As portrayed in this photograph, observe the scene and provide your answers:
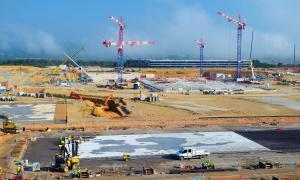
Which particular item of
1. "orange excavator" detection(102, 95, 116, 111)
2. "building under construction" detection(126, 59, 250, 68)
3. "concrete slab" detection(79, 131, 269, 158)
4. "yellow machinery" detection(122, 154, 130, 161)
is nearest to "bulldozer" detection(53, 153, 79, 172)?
"concrete slab" detection(79, 131, 269, 158)

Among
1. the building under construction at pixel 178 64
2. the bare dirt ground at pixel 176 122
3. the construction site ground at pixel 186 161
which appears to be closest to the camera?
the construction site ground at pixel 186 161

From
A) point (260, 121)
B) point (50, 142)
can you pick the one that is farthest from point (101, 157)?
point (260, 121)

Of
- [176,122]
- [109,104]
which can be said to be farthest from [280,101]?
[109,104]

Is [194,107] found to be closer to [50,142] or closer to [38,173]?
[50,142]

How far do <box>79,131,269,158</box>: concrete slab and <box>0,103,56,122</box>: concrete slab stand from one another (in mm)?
11462

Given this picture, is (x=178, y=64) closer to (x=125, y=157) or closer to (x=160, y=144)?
(x=160, y=144)

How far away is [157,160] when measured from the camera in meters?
26.7

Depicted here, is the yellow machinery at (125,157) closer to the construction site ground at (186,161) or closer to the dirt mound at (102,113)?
the construction site ground at (186,161)

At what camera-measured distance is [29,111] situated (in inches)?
1843

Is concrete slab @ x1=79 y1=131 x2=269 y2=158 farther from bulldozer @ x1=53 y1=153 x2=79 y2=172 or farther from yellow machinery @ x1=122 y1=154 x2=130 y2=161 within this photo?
bulldozer @ x1=53 y1=153 x2=79 y2=172

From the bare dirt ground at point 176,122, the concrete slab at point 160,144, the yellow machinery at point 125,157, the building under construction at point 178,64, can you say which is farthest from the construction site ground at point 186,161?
the building under construction at point 178,64

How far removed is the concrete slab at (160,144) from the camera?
94.9ft

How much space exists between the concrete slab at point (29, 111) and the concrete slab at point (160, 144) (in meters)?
11.5

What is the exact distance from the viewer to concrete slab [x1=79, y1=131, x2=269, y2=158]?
1139 inches
